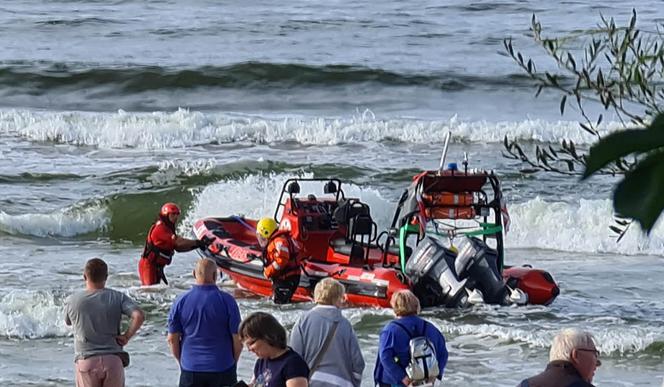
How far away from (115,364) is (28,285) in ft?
24.2

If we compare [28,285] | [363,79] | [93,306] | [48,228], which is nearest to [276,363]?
[93,306]

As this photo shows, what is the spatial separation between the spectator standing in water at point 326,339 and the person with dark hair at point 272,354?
81cm

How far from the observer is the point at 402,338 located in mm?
6191

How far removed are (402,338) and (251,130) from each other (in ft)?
67.4

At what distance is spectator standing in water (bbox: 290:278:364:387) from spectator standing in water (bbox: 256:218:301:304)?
21.6 ft

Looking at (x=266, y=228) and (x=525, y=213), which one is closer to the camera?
(x=266, y=228)

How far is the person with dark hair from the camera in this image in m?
4.79

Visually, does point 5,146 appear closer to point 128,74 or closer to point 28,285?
point 128,74

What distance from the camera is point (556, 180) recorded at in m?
21.5

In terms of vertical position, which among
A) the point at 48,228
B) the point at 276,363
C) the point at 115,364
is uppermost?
the point at 276,363

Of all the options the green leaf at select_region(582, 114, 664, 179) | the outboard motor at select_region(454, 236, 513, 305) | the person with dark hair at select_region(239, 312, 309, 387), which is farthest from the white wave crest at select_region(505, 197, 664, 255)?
the green leaf at select_region(582, 114, 664, 179)

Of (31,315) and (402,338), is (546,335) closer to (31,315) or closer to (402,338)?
(31,315)

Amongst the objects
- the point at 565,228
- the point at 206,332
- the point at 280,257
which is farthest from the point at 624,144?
the point at 565,228

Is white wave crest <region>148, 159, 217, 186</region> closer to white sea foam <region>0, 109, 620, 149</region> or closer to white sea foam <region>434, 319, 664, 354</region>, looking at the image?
white sea foam <region>0, 109, 620, 149</region>
